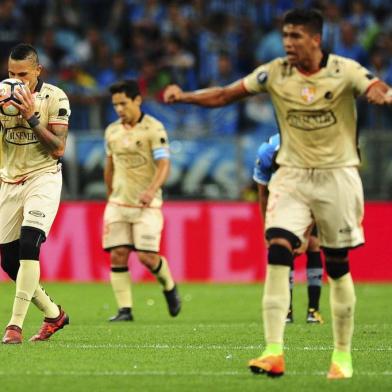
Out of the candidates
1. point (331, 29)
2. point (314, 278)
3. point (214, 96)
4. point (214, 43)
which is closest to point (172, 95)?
point (214, 96)

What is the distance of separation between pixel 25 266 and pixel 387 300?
7.51 meters

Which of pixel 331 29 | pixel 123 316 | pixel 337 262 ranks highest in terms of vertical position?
pixel 331 29

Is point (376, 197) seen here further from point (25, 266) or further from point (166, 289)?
point (25, 266)

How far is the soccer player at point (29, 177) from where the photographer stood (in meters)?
10.0

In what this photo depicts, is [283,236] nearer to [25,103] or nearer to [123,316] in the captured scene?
[25,103]

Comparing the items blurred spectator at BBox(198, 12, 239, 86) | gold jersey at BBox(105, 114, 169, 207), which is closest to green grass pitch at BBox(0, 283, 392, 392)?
gold jersey at BBox(105, 114, 169, 207)

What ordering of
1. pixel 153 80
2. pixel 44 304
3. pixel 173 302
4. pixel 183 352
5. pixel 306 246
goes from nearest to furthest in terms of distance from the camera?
1. pixel 183 352
2. pixel 44 304
3. pixel 306 246
4. pixel 173 302
5. pixel 153 80

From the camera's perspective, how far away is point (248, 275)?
19.9 meters

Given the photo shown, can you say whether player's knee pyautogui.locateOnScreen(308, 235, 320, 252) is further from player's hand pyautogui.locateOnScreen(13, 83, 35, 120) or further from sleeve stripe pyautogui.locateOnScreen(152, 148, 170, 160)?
player's hand pyautogui.locateOnScreen(13, 83, 35, 120)

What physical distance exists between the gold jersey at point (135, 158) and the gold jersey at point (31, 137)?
11.8ft

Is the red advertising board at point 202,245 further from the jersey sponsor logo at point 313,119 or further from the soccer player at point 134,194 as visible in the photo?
the jersey sponsor logo at point 313,119

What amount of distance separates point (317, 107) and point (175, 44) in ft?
47.1

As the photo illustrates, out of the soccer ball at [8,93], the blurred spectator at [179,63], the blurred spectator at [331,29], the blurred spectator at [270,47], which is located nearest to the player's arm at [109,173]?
the soccer ball at [8,93]

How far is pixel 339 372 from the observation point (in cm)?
794
